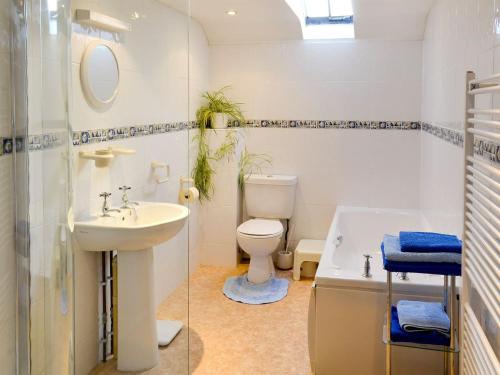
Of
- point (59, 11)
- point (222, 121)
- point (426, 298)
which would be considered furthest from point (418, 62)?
point (59, 11)

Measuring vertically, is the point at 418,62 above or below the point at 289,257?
above

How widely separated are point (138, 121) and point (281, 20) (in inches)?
83.5

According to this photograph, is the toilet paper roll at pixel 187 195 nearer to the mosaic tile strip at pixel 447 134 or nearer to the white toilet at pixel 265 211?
the white toilet at pixel 265 211

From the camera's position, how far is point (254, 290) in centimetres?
436

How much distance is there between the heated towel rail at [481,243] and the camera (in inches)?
63.8

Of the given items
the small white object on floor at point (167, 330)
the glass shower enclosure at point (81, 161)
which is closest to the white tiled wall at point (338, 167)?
the glass shower enclosure at point (81, 161)

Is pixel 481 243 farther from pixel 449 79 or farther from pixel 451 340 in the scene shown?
pixel 449 79

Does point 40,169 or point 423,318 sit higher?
point 40,169

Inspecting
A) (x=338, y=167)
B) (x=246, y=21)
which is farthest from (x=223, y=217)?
(x=246, y=21)

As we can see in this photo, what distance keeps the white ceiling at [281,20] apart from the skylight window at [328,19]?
18cm

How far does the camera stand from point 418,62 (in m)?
4.59

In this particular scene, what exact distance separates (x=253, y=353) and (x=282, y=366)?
0.23 meters

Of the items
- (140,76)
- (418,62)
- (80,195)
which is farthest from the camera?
(418,62)

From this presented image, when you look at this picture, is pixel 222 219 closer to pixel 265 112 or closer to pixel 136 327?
pixel 265 112
